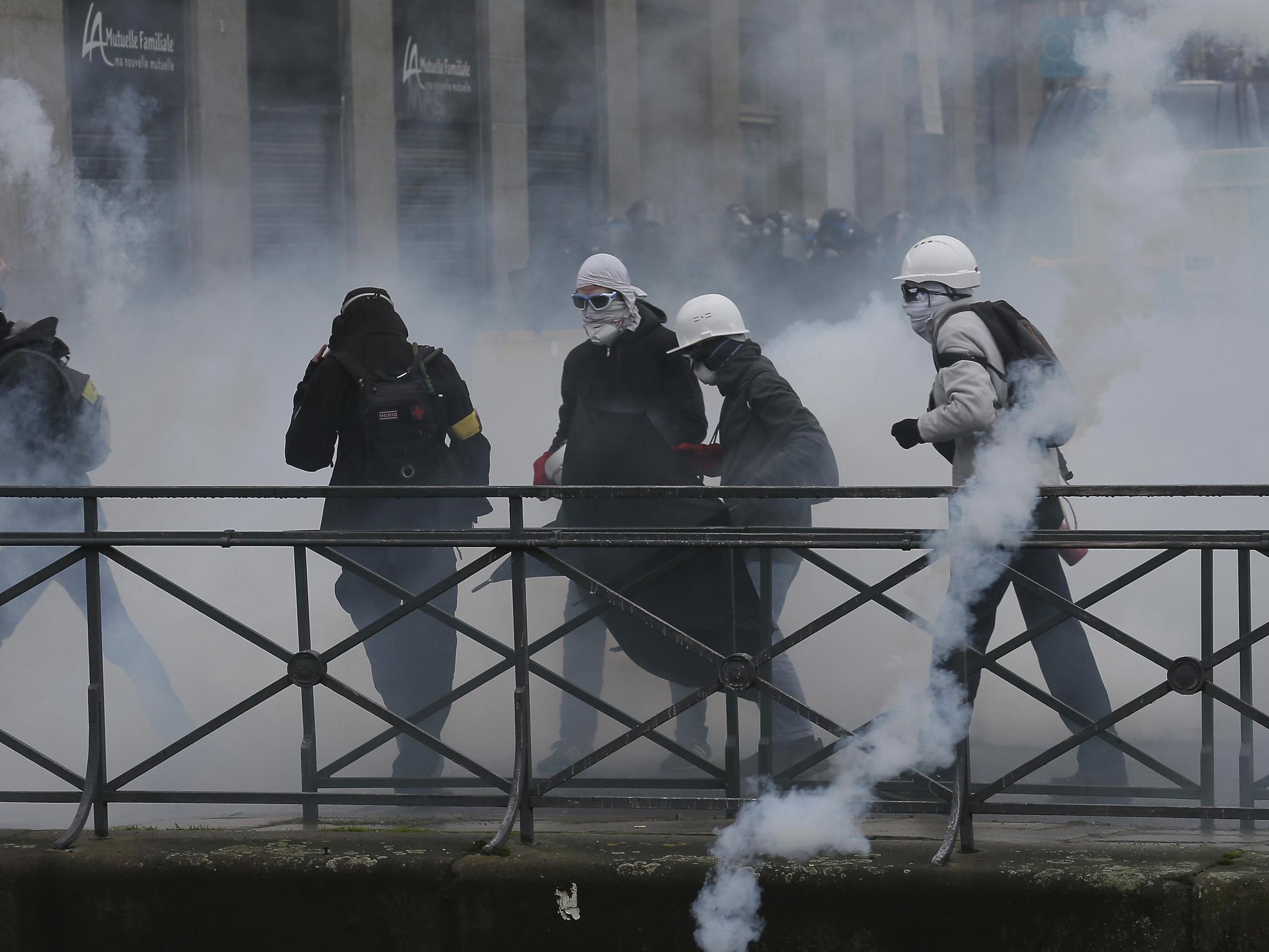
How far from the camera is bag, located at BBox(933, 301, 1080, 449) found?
3688 millimetres

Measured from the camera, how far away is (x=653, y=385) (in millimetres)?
4598

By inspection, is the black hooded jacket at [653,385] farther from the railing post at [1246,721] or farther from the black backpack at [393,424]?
the railing post at [1246,721]

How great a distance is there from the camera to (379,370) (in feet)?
13.8

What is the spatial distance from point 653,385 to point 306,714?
1.41 meters

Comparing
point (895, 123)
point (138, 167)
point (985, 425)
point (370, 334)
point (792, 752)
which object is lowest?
point (792, 752)

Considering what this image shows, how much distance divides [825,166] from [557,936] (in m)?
13.0

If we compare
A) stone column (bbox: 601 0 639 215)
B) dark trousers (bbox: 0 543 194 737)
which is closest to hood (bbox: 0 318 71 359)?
dark trousers (bbox: 0 543 194 737)

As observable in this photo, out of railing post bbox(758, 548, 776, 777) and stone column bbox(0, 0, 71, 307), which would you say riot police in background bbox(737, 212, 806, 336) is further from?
railing post bbox(758, 548, 776, 777)

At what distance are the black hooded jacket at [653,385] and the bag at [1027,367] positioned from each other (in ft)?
3.28

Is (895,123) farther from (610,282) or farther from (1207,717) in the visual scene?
(1207,717)

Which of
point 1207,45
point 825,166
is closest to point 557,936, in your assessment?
point 1207,45

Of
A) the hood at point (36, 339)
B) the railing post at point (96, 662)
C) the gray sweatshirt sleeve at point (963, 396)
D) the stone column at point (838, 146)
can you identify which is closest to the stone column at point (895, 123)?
the stone column at point (838, 146)

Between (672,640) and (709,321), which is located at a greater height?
(709,321)

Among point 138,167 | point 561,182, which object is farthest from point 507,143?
point 138,167
